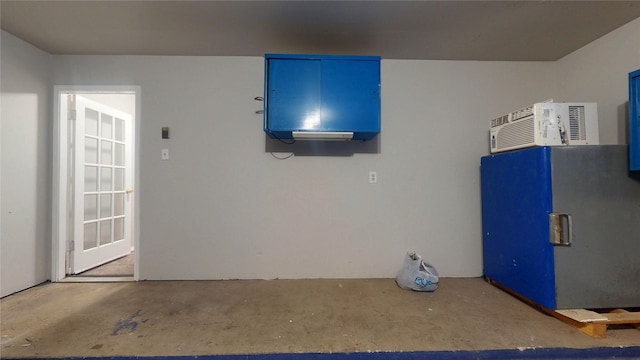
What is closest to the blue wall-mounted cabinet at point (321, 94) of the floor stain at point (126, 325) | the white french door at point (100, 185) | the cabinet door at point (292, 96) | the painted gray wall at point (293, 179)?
the cabinet door at point (292, 96)

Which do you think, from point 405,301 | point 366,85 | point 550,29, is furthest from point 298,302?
point 550,29

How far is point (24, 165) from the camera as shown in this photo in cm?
227

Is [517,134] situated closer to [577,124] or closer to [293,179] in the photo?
[577,124]

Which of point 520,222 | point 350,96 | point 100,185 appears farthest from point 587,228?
point 100,185

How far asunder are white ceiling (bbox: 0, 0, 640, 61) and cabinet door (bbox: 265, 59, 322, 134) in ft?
0.96

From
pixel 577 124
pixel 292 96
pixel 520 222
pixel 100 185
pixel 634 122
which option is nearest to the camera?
pixel 634 122

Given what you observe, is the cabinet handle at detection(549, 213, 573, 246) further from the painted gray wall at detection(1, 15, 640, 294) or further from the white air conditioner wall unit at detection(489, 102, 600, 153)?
the painted gray wall at detection(1, 15, 640, 294)

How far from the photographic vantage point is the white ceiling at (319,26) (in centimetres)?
182

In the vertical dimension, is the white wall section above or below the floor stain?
above

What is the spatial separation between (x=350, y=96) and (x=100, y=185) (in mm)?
3127

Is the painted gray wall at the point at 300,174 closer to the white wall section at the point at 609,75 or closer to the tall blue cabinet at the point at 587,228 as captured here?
the white wall section at the point at 609,75

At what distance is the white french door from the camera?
2.66m

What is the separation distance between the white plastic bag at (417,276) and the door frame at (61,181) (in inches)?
102

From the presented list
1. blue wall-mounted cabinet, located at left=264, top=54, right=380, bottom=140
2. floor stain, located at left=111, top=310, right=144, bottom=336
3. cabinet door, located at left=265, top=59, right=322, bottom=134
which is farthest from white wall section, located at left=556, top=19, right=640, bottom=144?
floor stain, located at left=111, top=310, right=144, bottom=336
